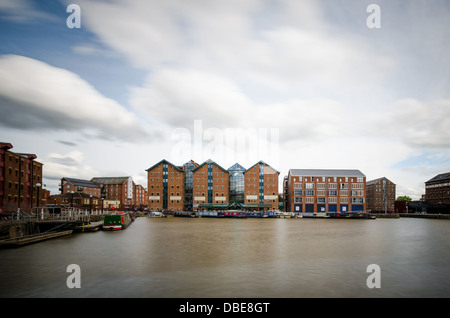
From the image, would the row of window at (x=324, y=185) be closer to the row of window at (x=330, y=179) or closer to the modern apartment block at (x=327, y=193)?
the modern apartment block at (x=327, y=193)

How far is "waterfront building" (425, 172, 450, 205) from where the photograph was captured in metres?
143

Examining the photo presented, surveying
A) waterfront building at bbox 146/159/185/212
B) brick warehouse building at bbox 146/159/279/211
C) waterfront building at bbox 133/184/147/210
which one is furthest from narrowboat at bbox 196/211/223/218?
waterfront building at bbox 133/184/147/210

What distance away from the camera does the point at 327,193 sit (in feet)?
404

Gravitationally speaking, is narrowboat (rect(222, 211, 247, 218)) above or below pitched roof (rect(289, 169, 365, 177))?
below

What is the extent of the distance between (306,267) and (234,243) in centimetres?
1433

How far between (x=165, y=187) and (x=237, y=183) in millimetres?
27908

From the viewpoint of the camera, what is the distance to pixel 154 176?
12325 cm

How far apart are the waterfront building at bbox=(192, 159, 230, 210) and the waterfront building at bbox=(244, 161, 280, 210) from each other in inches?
319

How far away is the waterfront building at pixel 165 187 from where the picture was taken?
122m

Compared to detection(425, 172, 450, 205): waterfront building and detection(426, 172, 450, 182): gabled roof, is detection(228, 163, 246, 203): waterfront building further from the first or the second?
detection(426, 172, 450, 182): gabled roof

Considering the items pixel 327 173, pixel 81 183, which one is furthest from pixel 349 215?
pixel 81 183

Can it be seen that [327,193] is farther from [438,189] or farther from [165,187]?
[438,189]

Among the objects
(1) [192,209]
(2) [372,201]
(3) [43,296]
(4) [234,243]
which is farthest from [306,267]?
(2) [372,201]
